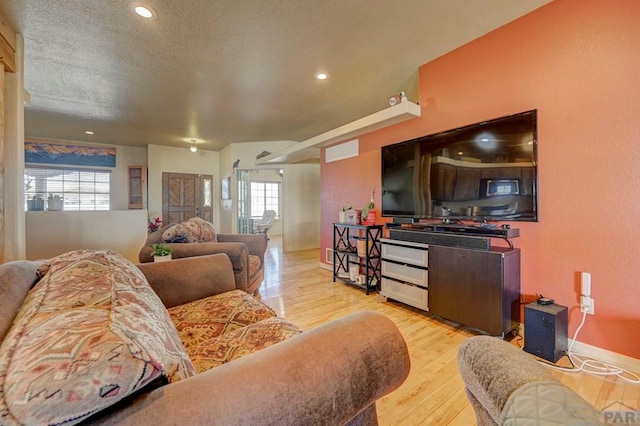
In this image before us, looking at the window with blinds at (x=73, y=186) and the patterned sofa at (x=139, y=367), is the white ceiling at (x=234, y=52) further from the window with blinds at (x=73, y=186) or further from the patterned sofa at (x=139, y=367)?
the patterned sofa at (x=139, y=367)

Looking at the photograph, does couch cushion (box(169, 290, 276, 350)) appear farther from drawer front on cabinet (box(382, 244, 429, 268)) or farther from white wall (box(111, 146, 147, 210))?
white wall (box(111, 146, 147, 210))

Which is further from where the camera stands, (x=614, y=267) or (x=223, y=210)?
(x=223, y=210)

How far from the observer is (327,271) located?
449cm

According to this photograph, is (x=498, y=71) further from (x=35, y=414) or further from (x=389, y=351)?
(x=35, y=414)

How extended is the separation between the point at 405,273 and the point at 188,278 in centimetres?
198

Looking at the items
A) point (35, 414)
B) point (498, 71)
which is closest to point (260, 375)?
point (35, 414)

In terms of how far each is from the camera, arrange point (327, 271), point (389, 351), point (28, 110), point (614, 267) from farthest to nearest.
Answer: point (327, 271), point (28, 110), point (614, 267), point (389, 351)

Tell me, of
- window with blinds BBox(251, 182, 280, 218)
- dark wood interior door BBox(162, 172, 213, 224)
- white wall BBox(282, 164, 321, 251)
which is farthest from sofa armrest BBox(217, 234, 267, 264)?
window with blinds BBox(251, 182, 280, 218)

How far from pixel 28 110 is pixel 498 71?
20.1ft

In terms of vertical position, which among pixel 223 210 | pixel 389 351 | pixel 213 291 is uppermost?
pixel 223 210

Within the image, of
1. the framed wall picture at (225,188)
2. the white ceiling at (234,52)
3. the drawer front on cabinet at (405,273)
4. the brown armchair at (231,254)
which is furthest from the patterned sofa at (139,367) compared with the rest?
the framed wall picture at (225,188)

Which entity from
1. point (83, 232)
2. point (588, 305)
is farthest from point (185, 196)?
point (588, 305)

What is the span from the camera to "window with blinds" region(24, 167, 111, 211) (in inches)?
228

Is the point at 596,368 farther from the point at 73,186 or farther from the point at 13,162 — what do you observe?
the point at 73,186
